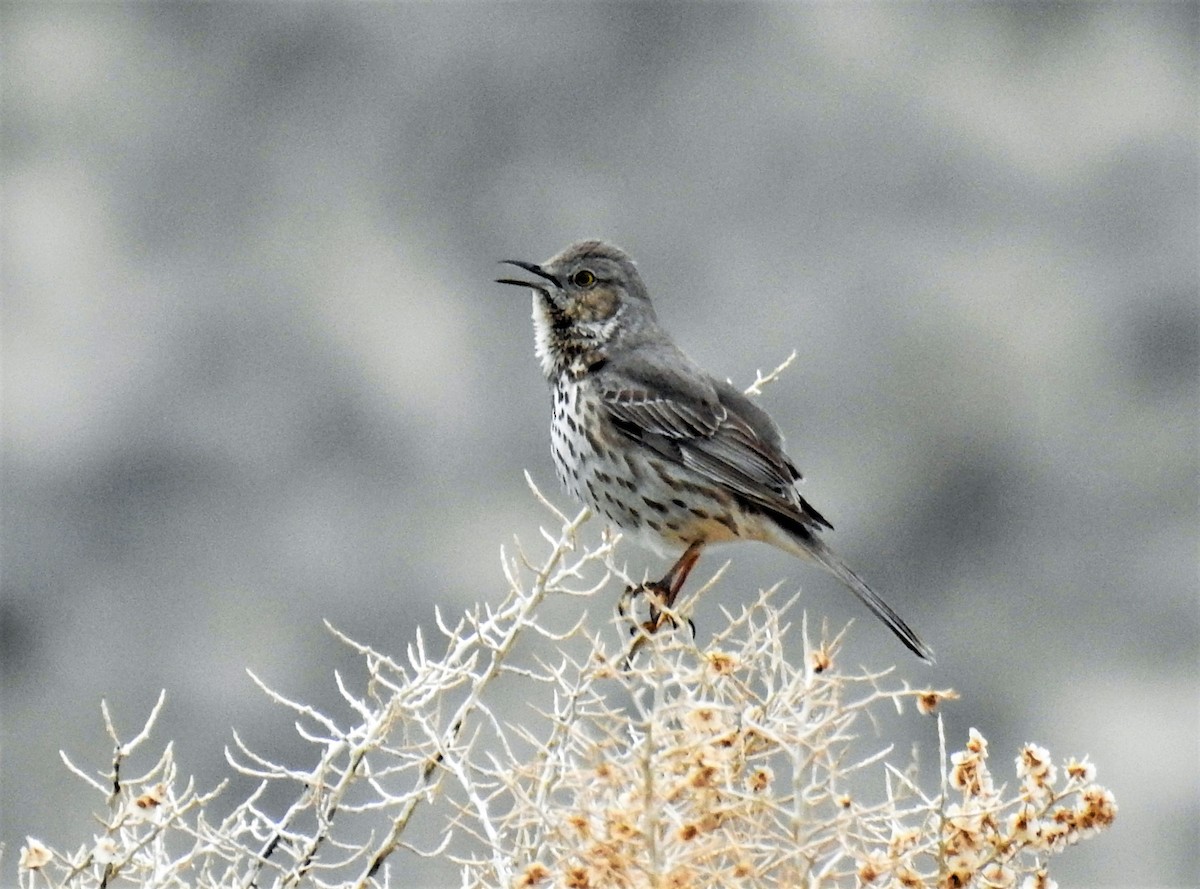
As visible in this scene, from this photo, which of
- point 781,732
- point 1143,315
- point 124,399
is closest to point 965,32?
point 1143,315

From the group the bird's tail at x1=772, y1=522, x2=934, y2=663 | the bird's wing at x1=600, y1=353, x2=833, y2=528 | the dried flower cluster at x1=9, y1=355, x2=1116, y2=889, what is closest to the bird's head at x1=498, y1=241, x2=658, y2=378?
the bird's wing at x1=600, y1=353, x2=833, y2=528

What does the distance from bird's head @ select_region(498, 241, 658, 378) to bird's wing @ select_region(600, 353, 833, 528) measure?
0.59ft

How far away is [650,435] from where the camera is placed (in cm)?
581

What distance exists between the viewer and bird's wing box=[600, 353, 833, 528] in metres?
5.67

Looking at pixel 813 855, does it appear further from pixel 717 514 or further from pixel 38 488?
pixel 38 488

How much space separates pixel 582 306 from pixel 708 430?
623 millimetres

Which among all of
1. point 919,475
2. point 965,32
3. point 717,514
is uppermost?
point 965,32

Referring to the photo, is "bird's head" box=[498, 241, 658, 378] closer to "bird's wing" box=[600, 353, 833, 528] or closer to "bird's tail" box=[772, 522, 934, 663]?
"bird's wing" box=[600, 353, 833, 528]

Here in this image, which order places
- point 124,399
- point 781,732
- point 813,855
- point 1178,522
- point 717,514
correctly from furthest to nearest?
point 1178,522
point 124,399
point 717,514
point 781,732
point 813,855

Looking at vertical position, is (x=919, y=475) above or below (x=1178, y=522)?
below

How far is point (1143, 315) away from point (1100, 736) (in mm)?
3389

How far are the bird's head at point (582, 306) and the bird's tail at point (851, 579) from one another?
3.07ft

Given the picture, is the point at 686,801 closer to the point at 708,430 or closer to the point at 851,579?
the point at 851,579

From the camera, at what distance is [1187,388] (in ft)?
40.0
